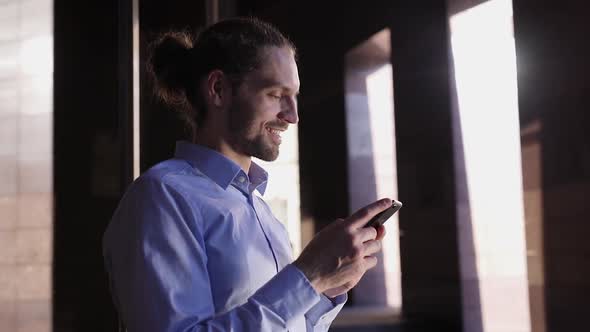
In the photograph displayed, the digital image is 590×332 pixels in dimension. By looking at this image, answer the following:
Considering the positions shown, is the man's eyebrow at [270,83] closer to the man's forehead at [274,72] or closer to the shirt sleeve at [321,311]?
the man's forehead at [274,72]

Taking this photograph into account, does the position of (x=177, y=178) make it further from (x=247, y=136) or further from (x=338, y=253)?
(x=338, y=253)

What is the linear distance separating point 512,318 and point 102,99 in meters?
1.87

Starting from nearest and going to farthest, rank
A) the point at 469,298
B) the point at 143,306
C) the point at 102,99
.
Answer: the point at 143,306 < the point at 102,99 < the point at 469,298

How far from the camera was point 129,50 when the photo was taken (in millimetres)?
2486

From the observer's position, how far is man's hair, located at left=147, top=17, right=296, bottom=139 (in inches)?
44.9

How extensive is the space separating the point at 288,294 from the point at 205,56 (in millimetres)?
546

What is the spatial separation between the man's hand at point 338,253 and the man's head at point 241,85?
0.87ft

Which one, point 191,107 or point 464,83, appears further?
point 464,83

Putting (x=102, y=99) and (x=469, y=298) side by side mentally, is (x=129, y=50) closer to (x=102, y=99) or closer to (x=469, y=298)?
(x=102, y=99)

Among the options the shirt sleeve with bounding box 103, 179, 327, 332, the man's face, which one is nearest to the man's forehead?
the man's face

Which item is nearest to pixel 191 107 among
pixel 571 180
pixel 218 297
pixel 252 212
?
pixel 252 212

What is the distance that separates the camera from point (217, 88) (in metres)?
1.15

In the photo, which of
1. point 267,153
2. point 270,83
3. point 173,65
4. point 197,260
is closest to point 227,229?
point 197,260

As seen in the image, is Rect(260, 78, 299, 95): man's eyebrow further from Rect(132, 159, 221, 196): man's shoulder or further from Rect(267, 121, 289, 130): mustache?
Rect(132, 159, 221, 196): man's shoulder
